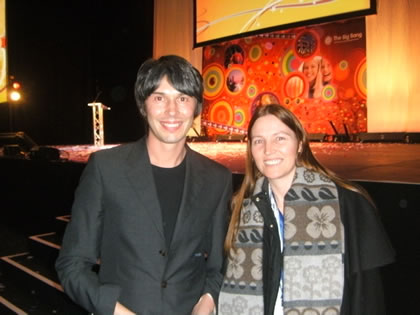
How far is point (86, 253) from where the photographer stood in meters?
1.20

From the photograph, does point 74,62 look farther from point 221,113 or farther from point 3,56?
point 221,113

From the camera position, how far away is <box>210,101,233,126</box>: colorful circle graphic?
10195 millimetres

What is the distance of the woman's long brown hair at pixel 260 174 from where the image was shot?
1448 mm

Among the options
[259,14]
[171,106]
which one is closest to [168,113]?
[171,106]

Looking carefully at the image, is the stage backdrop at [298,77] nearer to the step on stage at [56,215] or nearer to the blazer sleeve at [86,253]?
the step on stage at [56,215]

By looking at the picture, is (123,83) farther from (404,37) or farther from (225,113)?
(404,37)

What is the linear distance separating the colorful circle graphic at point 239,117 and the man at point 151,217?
8572 millimetres

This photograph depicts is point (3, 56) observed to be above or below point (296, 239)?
above

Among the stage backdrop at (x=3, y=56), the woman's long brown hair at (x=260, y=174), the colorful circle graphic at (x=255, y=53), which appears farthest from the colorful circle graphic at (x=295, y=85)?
the woman's long brown hair at (x=260, y=174)

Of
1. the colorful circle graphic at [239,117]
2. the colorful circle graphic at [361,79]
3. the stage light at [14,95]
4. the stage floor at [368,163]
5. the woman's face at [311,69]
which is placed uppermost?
the woman's face at [311,69]

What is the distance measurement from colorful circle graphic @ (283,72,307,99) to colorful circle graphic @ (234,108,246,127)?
1.36 meters

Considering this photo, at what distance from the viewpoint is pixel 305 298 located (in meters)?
1.36

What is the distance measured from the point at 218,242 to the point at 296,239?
0.99 feet


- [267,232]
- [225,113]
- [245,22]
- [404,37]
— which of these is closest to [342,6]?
[404,37]
